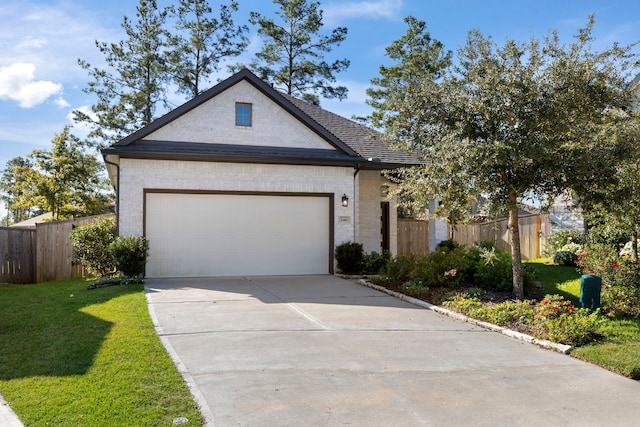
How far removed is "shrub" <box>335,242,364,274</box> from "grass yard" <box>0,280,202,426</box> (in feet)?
21.8

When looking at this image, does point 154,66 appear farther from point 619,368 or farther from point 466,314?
point 619,368

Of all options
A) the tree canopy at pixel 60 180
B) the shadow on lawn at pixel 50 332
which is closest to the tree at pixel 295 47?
the tree canopy at pixel 60 180

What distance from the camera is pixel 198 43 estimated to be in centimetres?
2867

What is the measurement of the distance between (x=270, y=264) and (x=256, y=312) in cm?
555

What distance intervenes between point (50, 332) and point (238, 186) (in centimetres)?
735

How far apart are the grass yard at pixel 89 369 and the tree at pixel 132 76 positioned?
22.2 meters

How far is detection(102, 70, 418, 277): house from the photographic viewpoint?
13016 mm

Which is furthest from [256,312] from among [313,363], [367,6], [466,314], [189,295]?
[367,6]

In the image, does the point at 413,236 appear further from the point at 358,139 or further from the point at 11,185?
the point at 11,185

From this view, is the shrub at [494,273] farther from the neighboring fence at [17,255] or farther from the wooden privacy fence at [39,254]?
the neighboring fence at [17,255]

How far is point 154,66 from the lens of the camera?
28125 mm

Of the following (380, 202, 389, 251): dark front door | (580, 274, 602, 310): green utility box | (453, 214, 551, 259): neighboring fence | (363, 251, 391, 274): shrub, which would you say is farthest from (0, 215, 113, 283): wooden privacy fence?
(580, 274, 602, 310): green utility box

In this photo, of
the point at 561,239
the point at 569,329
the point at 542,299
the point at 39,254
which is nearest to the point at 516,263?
the point at 542,299

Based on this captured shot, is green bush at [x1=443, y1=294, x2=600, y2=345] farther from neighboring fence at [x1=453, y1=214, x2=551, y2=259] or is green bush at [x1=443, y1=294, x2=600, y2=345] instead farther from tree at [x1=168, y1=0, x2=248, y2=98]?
tree at [x1=168, y1=0, x2=248, y2=98]
